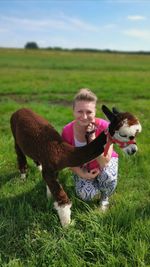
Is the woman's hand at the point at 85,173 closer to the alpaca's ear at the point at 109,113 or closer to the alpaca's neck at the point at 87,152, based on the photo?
the alpaca's neck at the point at 87,152

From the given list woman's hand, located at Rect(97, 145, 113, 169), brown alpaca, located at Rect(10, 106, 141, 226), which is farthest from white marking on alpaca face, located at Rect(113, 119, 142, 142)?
woman's hand, located at Rect(97, 145, 113, 169)

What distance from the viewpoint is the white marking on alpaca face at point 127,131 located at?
2.83m

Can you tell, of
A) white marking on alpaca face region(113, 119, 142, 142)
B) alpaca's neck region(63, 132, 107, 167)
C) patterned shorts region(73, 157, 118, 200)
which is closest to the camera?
white marking on alpaca face region(113, 119, 142, 142)

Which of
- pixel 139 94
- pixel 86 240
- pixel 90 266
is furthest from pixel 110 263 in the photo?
pixel 139 94

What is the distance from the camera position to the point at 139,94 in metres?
12.3

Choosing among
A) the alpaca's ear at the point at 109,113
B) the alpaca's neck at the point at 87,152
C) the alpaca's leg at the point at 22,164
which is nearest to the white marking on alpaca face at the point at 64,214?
the alpaca's neck at the point at 87,152

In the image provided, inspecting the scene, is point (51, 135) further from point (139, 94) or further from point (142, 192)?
point (139, 94)

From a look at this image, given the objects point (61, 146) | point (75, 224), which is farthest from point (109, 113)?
point (75, 224)

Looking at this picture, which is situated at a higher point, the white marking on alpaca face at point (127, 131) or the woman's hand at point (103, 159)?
the white marking on alpaca face at point (127, 131)

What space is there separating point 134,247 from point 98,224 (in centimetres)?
38

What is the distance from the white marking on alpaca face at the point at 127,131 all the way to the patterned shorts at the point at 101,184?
97 cm

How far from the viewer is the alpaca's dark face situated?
9.30 feet

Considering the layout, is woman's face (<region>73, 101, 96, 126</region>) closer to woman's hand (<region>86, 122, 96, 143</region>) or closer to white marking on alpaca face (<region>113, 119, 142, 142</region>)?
woman's hand (<region>86, 122, 96, 143</region>)

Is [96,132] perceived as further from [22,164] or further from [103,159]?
[22,164]
